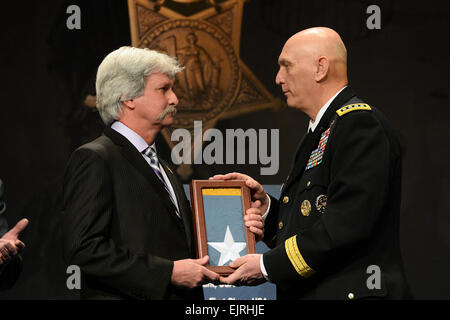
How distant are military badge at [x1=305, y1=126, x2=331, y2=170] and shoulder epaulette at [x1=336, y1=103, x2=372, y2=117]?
0.29 feet

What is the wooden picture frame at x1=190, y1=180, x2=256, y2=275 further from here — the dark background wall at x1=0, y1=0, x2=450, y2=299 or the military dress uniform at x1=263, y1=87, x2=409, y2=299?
the dark background wall at x1=0, y1=0, x2=450, y2=299

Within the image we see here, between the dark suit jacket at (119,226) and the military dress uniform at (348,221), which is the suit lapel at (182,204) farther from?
the military dress uniform at (348,221)

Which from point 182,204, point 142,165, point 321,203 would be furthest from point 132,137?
point 321,203

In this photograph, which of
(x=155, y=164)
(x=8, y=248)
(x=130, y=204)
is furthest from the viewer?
(x=8, y=248)

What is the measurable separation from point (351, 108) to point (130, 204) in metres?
0.99

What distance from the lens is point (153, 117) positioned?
2.91m

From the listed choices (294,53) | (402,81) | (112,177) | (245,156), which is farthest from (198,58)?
(112,177)

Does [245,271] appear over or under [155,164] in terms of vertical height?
under

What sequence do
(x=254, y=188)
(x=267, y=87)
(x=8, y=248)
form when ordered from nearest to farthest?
(x=8, y=248)
(x=254, y=188)
(x=267, y=87)

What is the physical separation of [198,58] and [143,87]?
6.47 ft

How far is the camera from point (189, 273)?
266 centimetres

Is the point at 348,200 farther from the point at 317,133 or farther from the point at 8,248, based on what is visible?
the point at 8,248

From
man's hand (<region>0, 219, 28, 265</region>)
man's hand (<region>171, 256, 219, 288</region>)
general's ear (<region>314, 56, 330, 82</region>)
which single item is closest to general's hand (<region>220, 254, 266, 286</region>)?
man's hand (<region>171, 256, 219, 288</region>)

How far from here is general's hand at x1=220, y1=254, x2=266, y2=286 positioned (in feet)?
9.07
